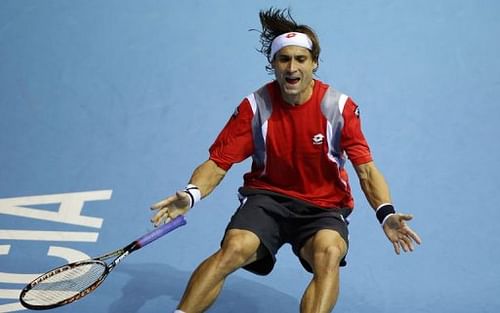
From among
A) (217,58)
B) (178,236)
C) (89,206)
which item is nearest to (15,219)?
(89,206)

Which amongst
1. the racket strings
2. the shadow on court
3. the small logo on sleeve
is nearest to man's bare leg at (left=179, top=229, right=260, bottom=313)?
the racket strings

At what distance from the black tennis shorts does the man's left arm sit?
8.6 inches

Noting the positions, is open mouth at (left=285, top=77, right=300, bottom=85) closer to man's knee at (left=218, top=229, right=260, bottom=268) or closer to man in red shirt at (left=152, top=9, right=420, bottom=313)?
man in red shirt at (left=152, top=9, right=420, bottom=313)

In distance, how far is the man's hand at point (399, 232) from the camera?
3.78m

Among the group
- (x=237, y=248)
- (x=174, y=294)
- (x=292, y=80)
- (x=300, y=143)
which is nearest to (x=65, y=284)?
(x=237, y=248)

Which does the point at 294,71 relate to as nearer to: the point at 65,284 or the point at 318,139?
the point at 318,139

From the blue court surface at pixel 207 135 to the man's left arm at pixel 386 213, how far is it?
98cm

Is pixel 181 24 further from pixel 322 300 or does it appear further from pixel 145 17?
pixel 322 300

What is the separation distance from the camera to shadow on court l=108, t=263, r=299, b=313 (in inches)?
187

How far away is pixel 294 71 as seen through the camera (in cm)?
406

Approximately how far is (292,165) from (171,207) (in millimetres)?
691

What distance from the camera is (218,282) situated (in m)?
3.90

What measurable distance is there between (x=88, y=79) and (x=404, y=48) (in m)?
2.73

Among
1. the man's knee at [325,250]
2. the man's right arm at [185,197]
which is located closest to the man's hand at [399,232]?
the man's knee at [325,250]
